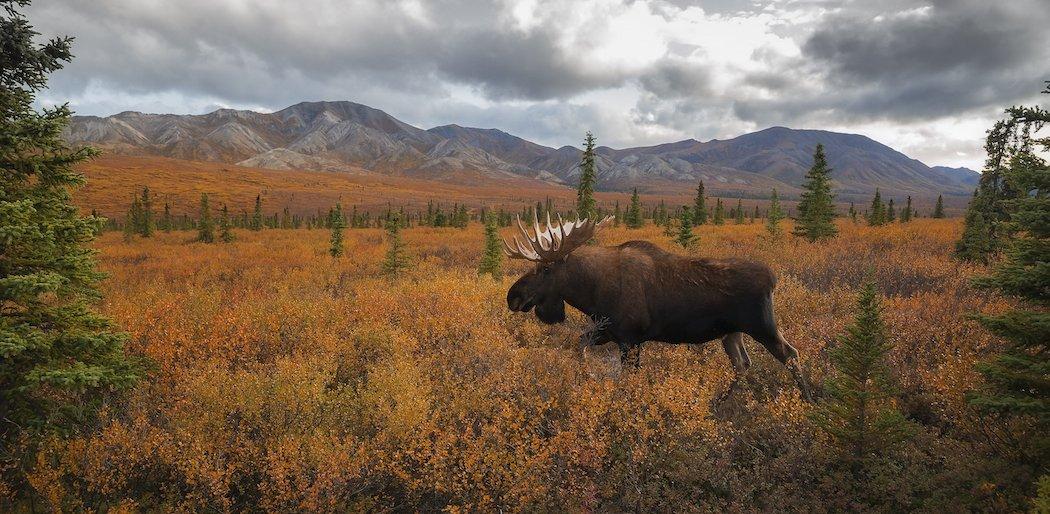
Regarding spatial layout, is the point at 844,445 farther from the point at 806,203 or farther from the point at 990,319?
the point at 806,203

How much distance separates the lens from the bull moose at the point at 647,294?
17.5 feet

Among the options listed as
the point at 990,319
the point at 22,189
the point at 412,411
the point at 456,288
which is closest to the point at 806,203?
the point at 456,288

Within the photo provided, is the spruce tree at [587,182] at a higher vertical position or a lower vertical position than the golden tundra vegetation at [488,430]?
higher

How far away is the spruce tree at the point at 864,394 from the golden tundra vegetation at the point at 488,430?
18cm

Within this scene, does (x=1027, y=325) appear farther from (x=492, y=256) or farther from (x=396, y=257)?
(x=396, y=257)

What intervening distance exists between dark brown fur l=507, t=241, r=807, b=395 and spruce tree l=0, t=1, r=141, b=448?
16.1ft

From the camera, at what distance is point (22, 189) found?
383cm

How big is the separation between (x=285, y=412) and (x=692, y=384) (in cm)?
429

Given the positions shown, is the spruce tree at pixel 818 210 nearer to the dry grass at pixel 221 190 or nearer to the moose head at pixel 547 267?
the moose head at pixel 547 267

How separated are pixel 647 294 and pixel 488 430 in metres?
2.74

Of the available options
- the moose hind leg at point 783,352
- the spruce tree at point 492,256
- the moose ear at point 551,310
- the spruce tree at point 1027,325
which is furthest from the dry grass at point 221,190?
the spruce tree at point 1027,325

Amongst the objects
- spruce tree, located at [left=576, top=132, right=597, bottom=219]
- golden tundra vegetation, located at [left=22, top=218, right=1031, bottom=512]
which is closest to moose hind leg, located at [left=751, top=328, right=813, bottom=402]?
golden tundra vegetation, located at [left=22, top=218, right=1031, bottom=512]

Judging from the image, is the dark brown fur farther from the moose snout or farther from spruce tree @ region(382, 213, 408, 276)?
spruce tree @ region(382, 213, 408, 276)

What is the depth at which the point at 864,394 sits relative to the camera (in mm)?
3668
